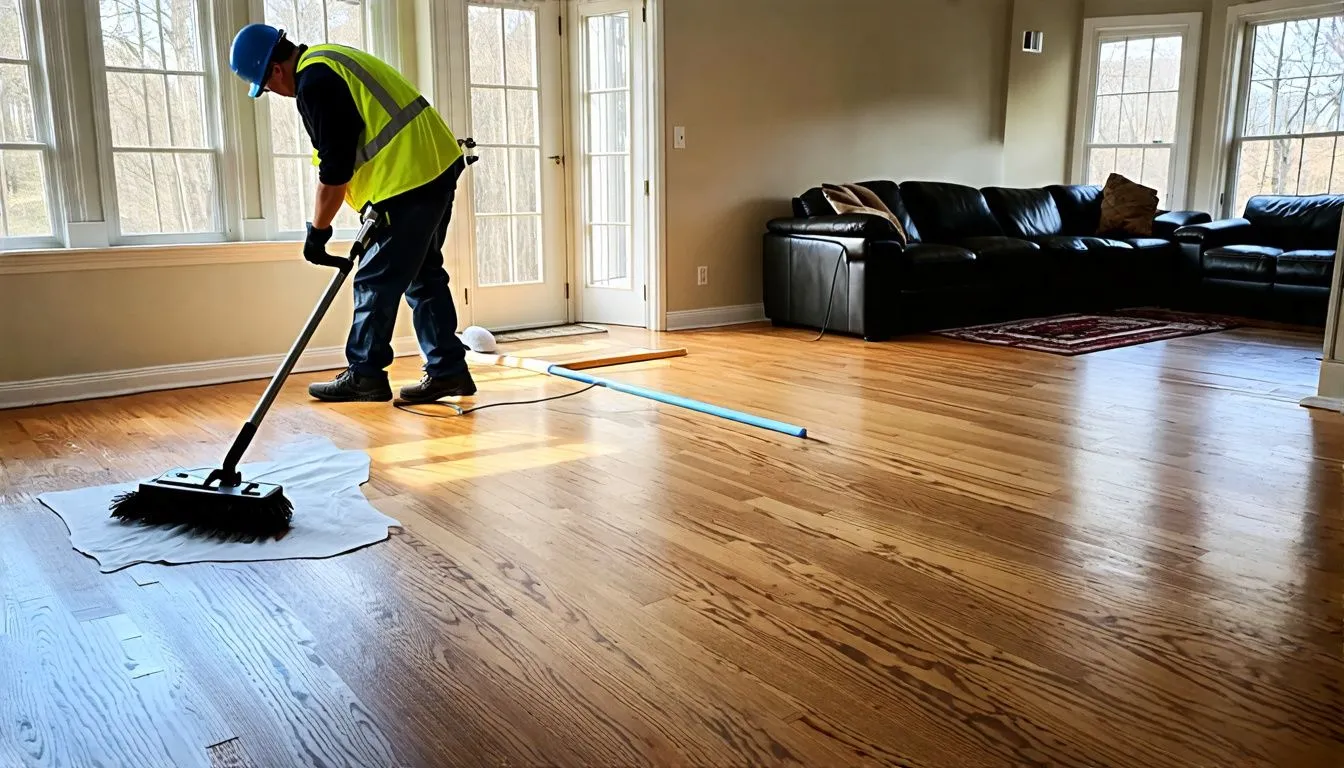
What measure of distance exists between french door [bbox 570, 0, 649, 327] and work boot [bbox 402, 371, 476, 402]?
215 centimetres

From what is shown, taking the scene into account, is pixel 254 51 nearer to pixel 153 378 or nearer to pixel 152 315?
pixel 152 315

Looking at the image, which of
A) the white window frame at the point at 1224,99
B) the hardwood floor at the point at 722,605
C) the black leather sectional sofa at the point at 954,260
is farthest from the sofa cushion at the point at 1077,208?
the hardwood floor at the point at 722,605

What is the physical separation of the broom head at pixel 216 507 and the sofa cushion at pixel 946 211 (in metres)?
4.89

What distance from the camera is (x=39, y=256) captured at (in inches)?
155

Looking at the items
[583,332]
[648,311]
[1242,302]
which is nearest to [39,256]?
[583,332]

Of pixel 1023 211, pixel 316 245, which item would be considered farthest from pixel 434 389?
pixel 1023 211

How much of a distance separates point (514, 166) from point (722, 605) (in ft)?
13.5

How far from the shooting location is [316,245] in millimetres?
3129

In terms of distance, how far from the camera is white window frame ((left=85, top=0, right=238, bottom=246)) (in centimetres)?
407

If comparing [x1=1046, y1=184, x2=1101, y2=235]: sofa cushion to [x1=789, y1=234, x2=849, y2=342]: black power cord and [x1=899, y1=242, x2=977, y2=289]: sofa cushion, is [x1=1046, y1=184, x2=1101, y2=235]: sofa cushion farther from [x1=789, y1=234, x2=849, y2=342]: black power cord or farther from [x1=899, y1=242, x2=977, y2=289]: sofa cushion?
[x1=789, y1=234, x2=849, y2=342]: black power cord

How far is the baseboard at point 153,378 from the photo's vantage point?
13.1ft

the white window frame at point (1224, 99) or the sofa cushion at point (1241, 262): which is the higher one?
the white window frame at point (1224, 99)

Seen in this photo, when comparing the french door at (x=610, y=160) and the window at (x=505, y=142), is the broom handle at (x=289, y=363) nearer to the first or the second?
the window at (x=505, y=142)

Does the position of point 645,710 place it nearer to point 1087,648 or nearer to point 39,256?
point 1087,648
